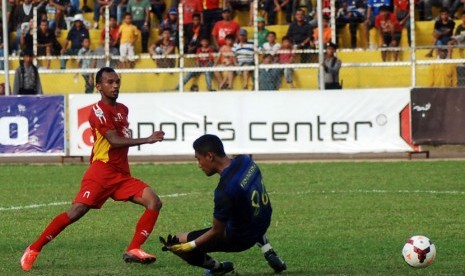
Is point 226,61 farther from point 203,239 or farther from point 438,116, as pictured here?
point 203,239

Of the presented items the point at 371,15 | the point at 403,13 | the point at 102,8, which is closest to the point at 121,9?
the point at 102,8

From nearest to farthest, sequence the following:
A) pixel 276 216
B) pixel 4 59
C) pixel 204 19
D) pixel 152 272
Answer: pixel 152 272, pixel 276 216, pixel 4 59, pixel 204 19

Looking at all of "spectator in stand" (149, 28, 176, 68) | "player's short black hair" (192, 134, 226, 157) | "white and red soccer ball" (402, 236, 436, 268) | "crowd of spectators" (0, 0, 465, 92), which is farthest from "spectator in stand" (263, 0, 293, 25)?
"player's short black hair" (192, 134, 226, 157)

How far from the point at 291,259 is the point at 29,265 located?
7.94 ft

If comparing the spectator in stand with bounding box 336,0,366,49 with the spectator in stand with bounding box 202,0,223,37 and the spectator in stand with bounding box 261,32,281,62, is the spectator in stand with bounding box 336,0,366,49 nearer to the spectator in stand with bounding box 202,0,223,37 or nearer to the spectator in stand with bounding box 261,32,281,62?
the spectator in stand with bounding box 261,32,281,62

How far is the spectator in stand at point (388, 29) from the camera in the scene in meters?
26.6

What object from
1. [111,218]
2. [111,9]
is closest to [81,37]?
[111,9]

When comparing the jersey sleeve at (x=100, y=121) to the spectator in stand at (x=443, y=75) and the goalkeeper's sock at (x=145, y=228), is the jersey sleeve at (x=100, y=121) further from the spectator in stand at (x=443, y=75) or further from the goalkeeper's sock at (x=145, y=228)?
the spectator in stand at (x=443, y=75)

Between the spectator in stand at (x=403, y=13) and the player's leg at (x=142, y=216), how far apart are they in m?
15.8

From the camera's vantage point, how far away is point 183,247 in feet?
32.1

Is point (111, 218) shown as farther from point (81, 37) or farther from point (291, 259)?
point (81, 37)

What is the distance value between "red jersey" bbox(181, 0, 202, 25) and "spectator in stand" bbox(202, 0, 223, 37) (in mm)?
141

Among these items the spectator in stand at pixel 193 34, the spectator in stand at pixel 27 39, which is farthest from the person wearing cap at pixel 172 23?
the spectator in stand at pixel 27 39

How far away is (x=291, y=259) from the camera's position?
37.1 feet
